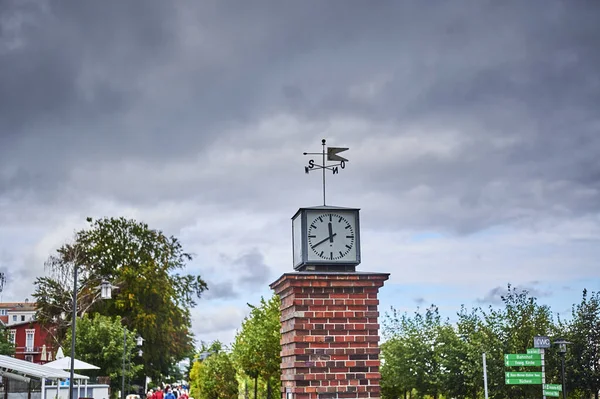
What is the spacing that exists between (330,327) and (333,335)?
0.31ft

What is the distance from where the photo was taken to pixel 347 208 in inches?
351

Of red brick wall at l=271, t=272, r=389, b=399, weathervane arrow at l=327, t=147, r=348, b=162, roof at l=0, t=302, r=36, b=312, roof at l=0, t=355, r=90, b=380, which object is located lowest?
roof at l=0, t=355, r=90, b=380

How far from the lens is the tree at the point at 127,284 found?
4231cm

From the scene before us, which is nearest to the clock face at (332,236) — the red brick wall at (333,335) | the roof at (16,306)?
the red brick wall at (333,335)

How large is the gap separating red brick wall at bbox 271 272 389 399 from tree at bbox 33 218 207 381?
Result: 34.7 m

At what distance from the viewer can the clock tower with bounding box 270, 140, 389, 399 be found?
8117mm

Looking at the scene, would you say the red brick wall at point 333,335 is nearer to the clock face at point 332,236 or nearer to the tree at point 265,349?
the clock face at point 332,236

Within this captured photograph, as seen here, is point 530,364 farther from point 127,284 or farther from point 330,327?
point 127,284

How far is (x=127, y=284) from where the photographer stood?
139 feet

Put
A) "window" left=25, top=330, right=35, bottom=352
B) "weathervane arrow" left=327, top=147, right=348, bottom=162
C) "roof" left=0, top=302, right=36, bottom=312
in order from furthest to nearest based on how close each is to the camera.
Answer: "roof" left=0, top=302, right=36, bottom=312, "window" left=25, top=330, right=35, bottom=352, "weathervane arrow" left=327, top=147, right=348, bottom=162

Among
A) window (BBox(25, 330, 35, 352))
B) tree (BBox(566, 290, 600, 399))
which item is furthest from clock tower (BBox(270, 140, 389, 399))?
window (BBox(25, 330, 35, 352))

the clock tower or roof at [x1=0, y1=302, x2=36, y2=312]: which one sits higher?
roof at [x1=0, y1=302, x2=36, y2=312]

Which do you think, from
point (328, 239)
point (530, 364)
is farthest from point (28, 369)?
point (328, 239)

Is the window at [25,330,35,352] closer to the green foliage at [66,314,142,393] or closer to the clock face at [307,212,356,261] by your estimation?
the green foliage at [66,314,142,393]
